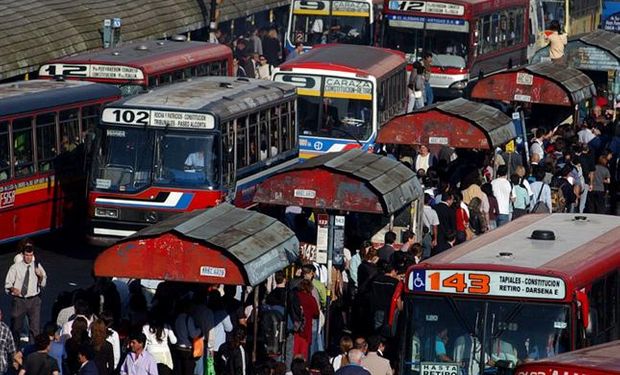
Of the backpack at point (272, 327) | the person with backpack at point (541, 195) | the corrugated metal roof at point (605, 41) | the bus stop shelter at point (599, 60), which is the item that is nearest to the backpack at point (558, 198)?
the person with backpack at point (541, 195)

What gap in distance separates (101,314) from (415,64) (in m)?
21.3

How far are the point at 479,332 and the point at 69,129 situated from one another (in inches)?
535

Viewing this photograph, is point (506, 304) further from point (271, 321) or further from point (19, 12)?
point (19, 12)

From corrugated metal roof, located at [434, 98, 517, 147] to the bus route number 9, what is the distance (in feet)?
16.8

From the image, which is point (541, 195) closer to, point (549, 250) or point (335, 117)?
point (335, 117)

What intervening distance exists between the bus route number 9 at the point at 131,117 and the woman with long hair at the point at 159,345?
26.5ft

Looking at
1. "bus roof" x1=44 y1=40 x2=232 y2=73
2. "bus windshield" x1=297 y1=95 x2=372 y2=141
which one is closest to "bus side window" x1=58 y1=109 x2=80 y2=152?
"bus roof" x1=44 y1=40 x2=232 y2=73

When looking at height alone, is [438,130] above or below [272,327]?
below

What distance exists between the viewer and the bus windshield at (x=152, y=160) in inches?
994

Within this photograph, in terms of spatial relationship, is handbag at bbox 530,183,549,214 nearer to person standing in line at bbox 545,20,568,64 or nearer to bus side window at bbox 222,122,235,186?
bus side window at bbox 222,122,235,186

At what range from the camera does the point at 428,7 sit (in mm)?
40906

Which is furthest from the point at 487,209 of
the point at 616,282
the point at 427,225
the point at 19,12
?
the point at 19,12

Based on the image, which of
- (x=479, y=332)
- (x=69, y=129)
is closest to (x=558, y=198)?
(x=69, y=129)

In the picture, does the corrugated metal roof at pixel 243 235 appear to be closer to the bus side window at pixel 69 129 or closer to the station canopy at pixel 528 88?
the bus side window at pixel 69 129
